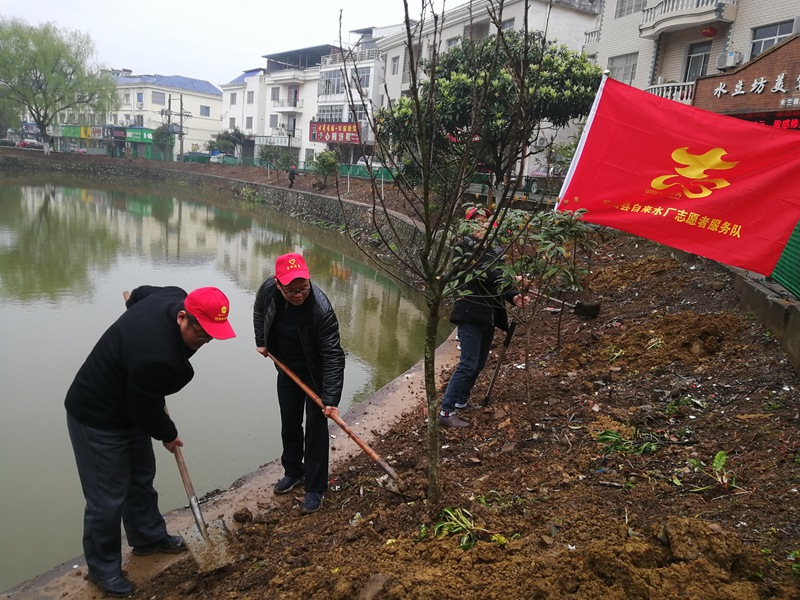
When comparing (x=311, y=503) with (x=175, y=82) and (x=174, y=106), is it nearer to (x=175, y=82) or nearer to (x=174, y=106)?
(x=174, y=106)

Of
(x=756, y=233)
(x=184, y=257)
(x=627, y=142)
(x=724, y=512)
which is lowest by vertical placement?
(x=184, y=257)

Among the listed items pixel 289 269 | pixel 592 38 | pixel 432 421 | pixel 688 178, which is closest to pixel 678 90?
pixel 592 38

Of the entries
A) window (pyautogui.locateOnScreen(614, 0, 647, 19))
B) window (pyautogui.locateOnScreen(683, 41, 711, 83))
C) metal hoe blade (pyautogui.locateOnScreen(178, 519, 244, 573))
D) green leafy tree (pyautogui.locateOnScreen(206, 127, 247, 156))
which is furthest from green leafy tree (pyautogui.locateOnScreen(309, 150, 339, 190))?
metal hoe blade (pyautogui.locateOnScreen(178, 519, 244, 573))

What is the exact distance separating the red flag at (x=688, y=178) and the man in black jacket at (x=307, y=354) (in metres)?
2.58

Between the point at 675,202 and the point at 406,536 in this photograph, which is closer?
the point at 406,536

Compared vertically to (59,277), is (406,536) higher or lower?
higher

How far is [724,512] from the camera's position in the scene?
2533 mm

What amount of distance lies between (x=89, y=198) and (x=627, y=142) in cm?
2705

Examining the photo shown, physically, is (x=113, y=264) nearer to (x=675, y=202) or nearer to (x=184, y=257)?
(x=184, y=257)

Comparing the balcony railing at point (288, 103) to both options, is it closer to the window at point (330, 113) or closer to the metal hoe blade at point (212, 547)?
the window at point (330, 113)

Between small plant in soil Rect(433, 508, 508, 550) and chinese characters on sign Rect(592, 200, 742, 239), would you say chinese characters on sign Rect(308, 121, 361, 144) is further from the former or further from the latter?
small plant in soil Rect(433, 508, 508, 550)

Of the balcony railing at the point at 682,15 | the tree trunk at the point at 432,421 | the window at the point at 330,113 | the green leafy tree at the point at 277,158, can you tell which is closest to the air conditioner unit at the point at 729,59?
the balcony railing at the point at 682,15

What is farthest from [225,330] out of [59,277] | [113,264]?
[113,264]

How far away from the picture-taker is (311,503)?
3486mm
